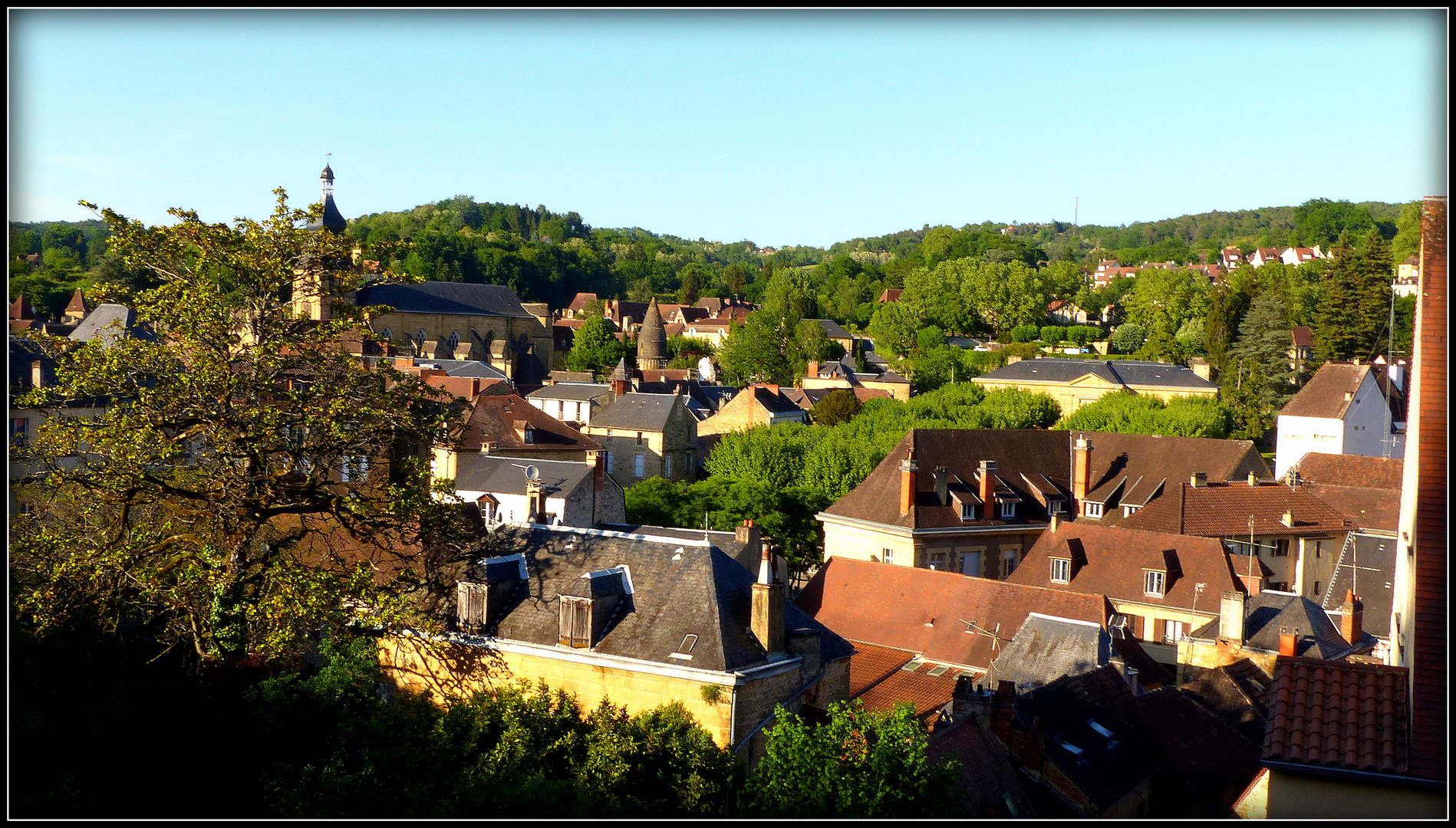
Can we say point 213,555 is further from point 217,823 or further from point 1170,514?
point 1170,514

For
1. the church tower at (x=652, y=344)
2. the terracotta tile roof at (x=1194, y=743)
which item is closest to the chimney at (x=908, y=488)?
the terracotta tile roof at (x=1194, y=743)

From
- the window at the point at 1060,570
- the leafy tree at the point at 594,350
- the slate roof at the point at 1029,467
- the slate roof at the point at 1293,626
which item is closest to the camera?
the slate roof at the point at 1293,626

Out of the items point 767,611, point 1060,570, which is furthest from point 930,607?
point 767,611

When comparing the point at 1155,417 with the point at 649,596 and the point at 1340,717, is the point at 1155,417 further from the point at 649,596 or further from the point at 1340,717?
the point at 1340,717

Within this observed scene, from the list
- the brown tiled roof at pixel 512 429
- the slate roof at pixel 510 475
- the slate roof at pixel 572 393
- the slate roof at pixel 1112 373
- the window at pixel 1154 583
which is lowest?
the window at pixel 1154 583

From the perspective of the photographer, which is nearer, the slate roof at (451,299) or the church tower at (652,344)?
the slate roof at (451,299)

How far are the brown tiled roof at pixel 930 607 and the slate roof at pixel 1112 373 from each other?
48.5 metres

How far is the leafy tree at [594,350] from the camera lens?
100m

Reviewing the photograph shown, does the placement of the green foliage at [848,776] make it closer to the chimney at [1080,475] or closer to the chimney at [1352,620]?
the chimney at [1352,620]

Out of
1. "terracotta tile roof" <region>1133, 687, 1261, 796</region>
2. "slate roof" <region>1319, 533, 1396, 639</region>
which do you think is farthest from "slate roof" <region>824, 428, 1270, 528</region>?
"terracotta tile roof" <region>1133, 687, 1261, 796</region>

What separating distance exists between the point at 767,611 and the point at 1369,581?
21.8 m

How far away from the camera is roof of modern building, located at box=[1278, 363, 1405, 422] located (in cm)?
5700

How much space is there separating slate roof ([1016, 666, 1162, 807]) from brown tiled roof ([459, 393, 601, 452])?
26.5 m

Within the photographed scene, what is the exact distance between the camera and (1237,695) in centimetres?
2391
